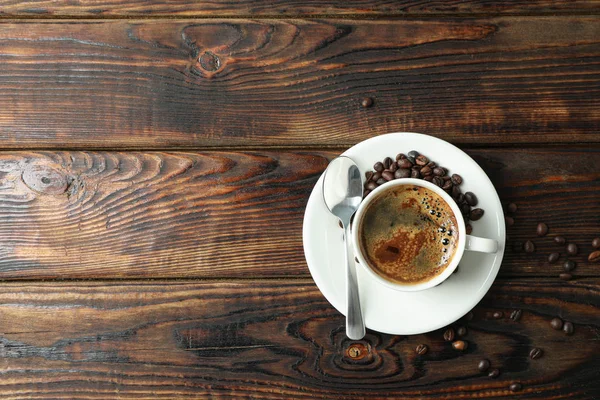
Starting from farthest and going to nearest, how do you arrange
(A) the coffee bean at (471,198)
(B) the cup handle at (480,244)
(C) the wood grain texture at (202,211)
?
(C) the wood grain texture at (202,211)
(A) the coffee bean at (471,198)
(B) the cup handle at (480,244)

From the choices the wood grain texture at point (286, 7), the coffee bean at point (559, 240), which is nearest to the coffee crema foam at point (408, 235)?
the coffee bean at point (559, 240)

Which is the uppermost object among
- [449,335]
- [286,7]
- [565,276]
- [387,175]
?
[286,7]

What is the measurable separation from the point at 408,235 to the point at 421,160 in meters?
0.15

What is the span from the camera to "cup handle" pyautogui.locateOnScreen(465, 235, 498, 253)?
1037 mm

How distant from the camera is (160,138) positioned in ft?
4.18

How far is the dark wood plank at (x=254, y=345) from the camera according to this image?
4.02 feet

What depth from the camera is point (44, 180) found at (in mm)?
1263

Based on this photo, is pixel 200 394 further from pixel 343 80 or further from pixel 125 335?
pixel 343 80

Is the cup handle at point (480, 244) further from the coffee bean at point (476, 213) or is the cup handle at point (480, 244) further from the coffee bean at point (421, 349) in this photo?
the coffee bean at point (421, 349)

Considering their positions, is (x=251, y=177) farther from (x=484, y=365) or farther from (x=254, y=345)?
(x=484, y=365)

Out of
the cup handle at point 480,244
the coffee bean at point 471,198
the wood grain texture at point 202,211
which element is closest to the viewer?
the cup handle at point 480,244

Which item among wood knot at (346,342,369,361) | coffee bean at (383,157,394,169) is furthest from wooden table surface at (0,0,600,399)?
coffee bean at (383,157,394,169)

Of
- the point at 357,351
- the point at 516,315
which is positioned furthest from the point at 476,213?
the point at 357,351

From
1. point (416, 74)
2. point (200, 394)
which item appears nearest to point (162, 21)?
point (416, 74)
